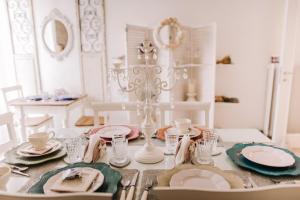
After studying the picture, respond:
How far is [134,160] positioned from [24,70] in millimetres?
2795

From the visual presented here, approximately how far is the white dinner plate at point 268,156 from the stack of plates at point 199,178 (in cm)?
24

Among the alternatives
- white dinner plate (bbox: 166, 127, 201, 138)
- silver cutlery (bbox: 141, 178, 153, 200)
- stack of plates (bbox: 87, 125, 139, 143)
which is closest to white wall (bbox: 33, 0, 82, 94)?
stack of plates (bbox: 87, 125, 139, 143)

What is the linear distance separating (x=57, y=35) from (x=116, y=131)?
7.35 ft

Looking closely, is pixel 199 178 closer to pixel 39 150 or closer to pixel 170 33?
pixel 170 33

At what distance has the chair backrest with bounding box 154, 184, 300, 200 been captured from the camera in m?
0.58

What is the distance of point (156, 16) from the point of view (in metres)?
2.94

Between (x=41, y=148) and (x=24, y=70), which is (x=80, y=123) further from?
(x=41, y=148)

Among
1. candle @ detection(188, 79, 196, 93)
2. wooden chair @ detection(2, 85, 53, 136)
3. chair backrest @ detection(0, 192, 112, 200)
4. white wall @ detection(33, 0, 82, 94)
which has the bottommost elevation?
wooden chair @ detection(2, 85, 53, 136)

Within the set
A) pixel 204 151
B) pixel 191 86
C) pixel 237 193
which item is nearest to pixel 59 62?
pixel 191 86

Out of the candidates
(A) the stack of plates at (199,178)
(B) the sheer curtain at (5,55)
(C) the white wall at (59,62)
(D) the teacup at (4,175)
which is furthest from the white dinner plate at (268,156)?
(B) the sheer curtain at (5,55)

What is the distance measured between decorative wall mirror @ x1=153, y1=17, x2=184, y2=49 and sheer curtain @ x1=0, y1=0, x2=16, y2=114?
2881 mm

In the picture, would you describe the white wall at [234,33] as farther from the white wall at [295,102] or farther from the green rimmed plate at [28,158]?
the green rimmed plate at [28,158]

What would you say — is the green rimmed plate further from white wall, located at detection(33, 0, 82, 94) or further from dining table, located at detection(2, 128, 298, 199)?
white wall, located at detection(33, 0, 82, 94)

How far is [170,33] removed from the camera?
113cm
